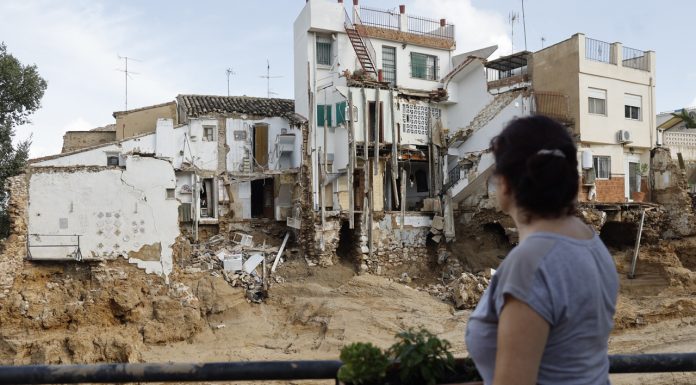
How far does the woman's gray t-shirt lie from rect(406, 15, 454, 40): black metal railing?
90.1 ft

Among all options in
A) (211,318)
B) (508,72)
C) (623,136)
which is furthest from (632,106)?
(211,318)

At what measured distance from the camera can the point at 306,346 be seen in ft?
57.3

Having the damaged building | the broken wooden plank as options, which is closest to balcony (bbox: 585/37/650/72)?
the damaged building

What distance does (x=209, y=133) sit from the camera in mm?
27359

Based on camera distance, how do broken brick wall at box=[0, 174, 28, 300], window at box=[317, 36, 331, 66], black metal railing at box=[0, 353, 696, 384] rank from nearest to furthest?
black metal railing at box=[0, 353, 696, 384]
broken brick wall at box=[0, 174, 28, 300]
window at box=[317, 36, 331, 66]

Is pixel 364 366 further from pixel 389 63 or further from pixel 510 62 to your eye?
pixel 510 62

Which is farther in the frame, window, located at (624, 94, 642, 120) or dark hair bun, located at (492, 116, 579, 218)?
window, located at (624, 94, 642, 120)

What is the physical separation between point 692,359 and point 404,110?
77.9 feet

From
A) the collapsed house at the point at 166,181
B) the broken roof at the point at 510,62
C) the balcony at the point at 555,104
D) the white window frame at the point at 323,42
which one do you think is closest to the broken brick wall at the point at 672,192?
the balcony at the point at 555,104

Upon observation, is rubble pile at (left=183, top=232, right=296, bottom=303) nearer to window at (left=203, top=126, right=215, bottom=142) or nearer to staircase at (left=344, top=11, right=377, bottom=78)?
window at (left=203, top=126, right=215, bottom=142)

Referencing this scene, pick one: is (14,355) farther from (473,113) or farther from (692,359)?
(473,113)

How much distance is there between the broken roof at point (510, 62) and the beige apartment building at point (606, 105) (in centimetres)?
130

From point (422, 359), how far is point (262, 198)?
26493 millimetres

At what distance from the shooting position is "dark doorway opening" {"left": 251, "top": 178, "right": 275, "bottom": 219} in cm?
2797
